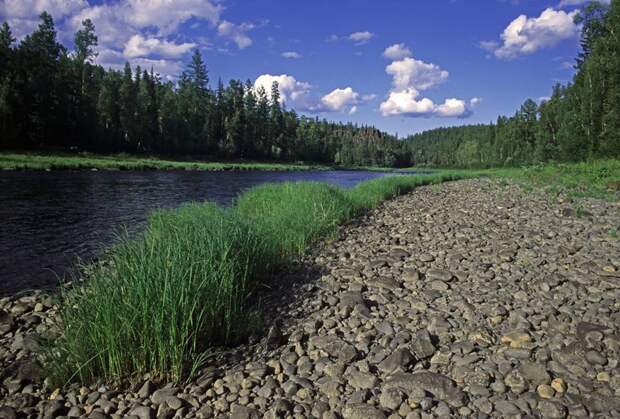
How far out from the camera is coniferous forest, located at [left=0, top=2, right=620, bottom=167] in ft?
123

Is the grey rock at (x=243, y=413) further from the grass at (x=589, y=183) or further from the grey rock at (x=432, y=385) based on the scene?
the grass at (x=589, y=183)

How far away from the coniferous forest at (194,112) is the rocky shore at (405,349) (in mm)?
31719

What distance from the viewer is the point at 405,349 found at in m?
4.73

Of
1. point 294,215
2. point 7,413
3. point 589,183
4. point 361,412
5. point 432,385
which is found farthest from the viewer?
point 589,183

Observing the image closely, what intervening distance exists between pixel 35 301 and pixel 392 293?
241 inches

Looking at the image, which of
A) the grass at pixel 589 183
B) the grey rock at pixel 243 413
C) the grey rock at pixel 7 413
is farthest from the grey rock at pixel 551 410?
the grass at pixel 589 183

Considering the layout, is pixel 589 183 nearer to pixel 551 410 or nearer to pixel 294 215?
pixel 294 215

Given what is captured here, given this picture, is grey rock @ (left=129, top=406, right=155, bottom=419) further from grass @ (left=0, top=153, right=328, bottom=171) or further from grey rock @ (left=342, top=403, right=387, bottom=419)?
grass @ (left=0, top=153, right=328, bottom=171)

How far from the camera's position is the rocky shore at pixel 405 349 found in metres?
3.85

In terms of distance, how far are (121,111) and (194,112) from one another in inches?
992

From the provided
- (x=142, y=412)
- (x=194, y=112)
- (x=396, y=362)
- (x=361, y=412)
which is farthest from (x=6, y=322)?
(x=194, y=112)

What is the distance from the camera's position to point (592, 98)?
36.5m

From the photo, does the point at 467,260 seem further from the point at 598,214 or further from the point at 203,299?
the point at 598,214

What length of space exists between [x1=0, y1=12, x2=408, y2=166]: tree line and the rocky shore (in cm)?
6014
